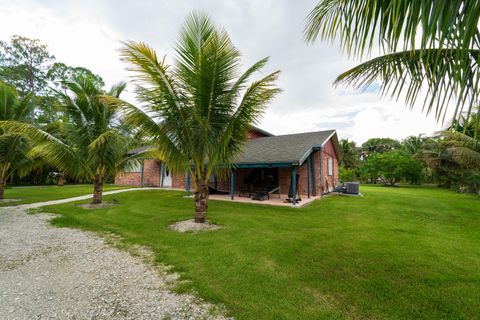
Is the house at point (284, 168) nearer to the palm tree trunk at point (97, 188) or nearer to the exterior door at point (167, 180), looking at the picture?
the exterior door at point (167, 180)

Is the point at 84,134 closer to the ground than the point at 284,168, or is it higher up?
higher up

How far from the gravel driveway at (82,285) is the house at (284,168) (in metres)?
6.22

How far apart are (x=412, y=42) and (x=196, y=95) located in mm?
4495

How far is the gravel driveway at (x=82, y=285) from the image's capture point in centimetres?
237

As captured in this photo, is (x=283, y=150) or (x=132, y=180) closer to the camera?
(x=283, y=150)

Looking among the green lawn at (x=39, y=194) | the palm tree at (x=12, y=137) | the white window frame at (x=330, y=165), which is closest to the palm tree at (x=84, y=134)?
the palm tree at (x=12, y=137)

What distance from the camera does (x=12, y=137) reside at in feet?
30.4

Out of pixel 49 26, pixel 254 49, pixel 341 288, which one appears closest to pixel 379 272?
pixel 341 288

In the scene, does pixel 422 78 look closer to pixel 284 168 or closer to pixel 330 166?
pixel 284 168

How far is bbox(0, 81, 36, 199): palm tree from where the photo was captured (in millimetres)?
9461

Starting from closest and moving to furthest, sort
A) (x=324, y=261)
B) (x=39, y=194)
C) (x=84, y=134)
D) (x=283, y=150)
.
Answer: (x=324, y=261) < (x=84, y=134) < (x=283, y=150) < (x=39, y=194)

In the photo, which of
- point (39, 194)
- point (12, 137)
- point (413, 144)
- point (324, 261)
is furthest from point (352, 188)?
point (413, 144)

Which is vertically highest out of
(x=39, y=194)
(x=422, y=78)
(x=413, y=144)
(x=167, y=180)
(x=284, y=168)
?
(x=413, y=144)

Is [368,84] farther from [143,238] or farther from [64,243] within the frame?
[64,243]
